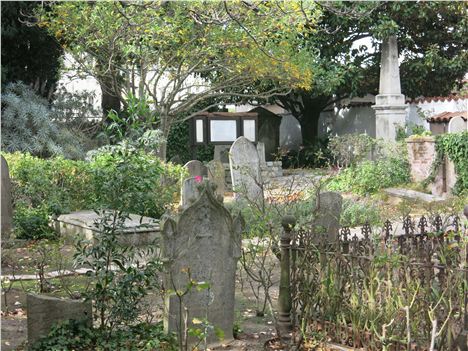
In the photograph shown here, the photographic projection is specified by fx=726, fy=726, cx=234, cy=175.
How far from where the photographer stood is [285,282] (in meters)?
6.40

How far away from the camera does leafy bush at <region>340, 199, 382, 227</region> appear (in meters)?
13.0

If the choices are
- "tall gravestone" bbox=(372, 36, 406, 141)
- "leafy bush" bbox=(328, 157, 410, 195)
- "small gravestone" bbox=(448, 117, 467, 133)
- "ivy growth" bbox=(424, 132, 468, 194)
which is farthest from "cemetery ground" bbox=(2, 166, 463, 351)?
"small gravestone" bbox=(448, 117, 467, 133)

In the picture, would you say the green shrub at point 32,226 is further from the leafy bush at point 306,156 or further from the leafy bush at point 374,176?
the leafy bush at point 306,156

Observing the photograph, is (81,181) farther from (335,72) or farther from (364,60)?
(364,60)

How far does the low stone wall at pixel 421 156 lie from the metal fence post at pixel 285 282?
11969 millimetres

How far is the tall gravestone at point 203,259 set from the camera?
5980 millimetres

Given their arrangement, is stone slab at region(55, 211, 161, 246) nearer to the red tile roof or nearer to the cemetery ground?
the cemetery ground

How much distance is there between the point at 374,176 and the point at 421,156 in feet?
4.10

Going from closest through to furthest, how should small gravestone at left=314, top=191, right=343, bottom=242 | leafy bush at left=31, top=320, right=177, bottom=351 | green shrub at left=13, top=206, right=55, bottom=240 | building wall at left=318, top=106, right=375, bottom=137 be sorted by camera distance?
leafy bush at left=31, top=320, right=177, bottom=351
small gravestone at left=314, top=191, right=343, bottom=242
green shrub at left=13, top=206, right=55, bottom=240
building wall at left=318, top=106, right=375, bottom=137

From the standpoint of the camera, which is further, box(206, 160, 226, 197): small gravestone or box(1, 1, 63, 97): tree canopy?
box(1, 1, 63, 97): tree canopy

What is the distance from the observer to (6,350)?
19.6 feet

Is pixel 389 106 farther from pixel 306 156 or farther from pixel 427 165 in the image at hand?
pixel 306 156

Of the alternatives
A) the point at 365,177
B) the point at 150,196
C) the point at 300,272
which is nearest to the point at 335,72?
the point at 365,177

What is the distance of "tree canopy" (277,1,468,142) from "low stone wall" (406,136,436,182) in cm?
642
